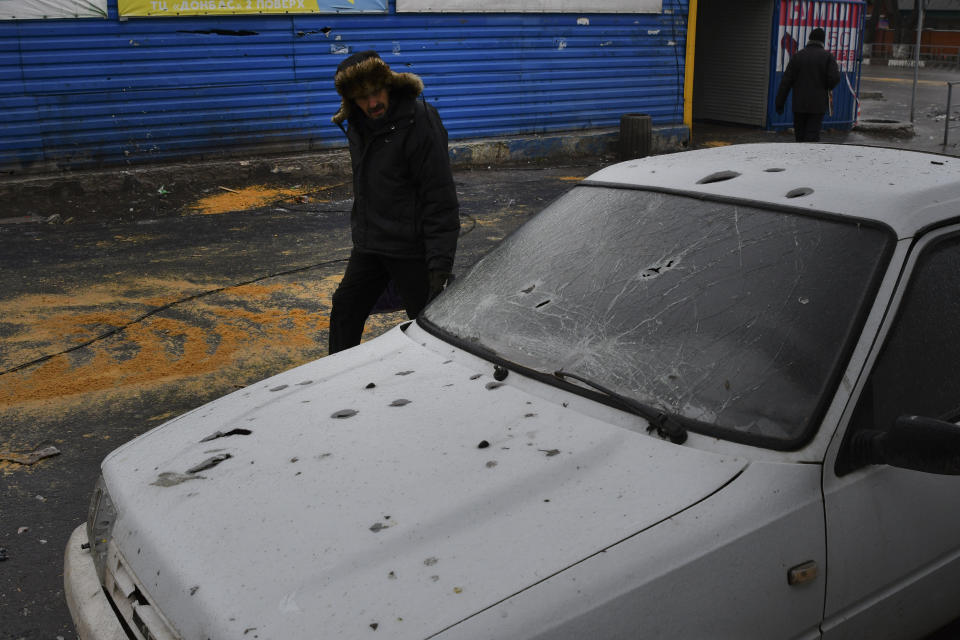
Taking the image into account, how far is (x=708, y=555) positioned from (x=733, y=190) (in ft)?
4.54

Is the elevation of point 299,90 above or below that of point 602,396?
above

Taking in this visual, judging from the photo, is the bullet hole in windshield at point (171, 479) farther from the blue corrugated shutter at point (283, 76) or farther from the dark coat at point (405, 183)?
the blue corrugated shutter at point (283, 76)

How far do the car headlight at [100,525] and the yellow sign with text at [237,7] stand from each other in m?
10.2

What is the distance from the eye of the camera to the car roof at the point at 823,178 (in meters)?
2.72

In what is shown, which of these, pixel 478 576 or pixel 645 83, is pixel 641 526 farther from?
pixel 645 83

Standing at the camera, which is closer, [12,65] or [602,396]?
[602,396]

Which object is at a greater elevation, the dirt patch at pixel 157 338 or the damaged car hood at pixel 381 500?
the damaged car hood at pixel 381 500

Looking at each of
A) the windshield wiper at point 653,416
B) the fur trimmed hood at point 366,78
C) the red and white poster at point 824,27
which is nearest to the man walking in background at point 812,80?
the red and white poster at point 824,27

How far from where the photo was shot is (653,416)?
8.23 ft

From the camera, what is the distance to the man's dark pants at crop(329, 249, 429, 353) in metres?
4.82

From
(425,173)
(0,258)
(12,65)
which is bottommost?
(0,258)

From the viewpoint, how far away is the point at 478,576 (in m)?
2.02

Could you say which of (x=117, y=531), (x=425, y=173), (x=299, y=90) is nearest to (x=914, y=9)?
(x=299, y=90)

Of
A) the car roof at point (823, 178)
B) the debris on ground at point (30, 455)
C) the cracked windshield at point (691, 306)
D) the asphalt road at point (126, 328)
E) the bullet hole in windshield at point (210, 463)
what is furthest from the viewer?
the debris on ground at point (30, 455)
